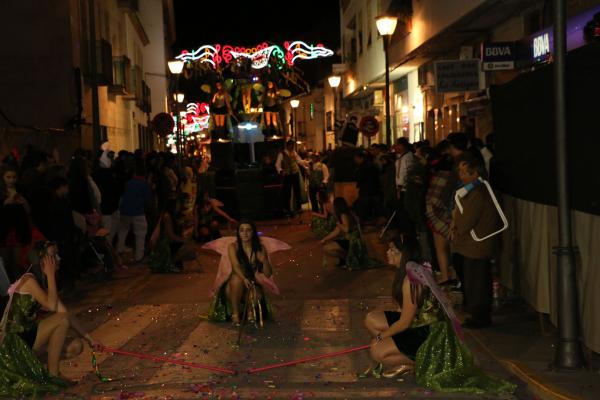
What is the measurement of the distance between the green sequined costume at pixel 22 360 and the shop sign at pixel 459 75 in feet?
35.4

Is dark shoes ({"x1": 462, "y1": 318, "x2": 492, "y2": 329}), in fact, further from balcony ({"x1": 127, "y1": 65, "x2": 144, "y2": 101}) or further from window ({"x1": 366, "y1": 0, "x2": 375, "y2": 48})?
balcony ({"x1": 127, "y1": 65, "x2": 144, "y2": 101})

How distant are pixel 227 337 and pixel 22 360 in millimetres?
2675

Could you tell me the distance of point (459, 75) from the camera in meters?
16.8


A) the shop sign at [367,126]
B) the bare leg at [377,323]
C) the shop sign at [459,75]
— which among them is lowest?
the bare leg at [377,323]

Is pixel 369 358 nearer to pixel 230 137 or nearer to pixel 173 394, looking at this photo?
pixel 173 394

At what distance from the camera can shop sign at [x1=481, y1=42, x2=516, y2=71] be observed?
1502cm

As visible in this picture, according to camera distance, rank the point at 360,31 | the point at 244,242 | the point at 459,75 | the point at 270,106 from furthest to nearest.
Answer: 1. the point at 360,31
2. the point at 270,106
3. the point at 459,75
4. the point at 244,242

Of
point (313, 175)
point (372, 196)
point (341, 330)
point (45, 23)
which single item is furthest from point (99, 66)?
point (341, 330)

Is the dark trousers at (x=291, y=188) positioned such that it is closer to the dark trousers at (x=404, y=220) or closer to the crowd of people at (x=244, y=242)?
the crowd of people at (x=244, y=242)

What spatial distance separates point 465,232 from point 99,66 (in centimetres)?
1950

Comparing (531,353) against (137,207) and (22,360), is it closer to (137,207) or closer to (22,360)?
(22,360)

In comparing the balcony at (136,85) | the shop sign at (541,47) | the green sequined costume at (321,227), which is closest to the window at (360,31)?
the balcony at (136,85)

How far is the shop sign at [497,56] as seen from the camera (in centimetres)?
1502

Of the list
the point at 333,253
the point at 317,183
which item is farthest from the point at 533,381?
the point at 317,183
